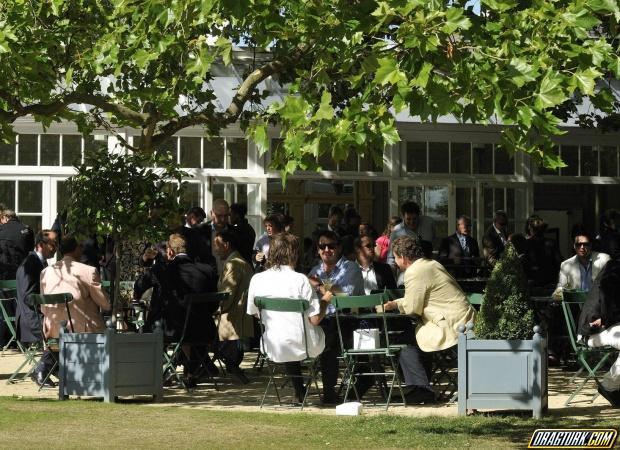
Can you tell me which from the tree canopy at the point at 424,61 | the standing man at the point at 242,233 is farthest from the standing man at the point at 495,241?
the tree canopy at the point at 424,61

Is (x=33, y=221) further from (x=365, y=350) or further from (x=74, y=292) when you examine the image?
(x=365, y=350)

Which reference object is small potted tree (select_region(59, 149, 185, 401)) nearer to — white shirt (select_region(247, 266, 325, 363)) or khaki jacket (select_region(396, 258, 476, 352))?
white shirt (select_region(247, 266, 325, 363))

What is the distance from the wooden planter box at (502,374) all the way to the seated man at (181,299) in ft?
10.1

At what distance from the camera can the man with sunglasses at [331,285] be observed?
11.6 meters

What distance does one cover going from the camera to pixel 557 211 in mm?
22812

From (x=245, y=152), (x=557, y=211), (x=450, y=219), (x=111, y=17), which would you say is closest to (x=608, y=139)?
(x=557, y=211)

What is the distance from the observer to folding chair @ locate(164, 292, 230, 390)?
40.9 ft

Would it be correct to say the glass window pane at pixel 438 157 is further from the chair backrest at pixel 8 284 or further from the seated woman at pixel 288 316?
the seated woman at pixel 288 316

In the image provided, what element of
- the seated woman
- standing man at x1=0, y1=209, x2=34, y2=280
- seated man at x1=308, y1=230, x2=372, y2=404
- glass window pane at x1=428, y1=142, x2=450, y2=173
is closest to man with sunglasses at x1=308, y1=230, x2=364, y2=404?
seated man at x1=308, y1=230, x2=372, y2=404

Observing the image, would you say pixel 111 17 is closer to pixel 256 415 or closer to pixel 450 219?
pixel 256 415

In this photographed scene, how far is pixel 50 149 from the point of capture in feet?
68.5

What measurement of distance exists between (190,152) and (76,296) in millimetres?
8811

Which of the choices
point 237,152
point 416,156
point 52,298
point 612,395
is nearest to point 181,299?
point 52,298

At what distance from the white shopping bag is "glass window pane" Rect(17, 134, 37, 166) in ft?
34.8
